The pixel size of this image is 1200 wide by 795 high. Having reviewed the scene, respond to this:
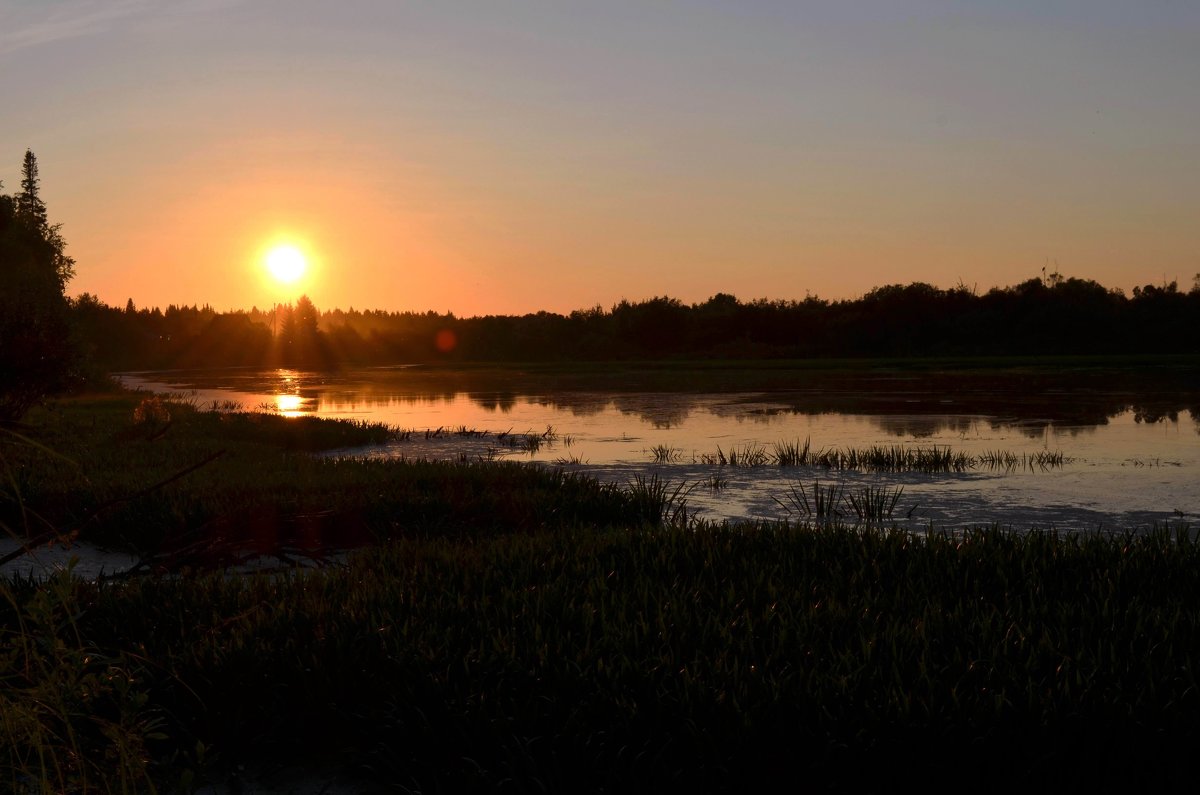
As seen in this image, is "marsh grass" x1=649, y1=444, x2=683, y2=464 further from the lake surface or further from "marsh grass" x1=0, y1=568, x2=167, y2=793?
"marsh grass" x1=0, y1=568, x2=167, y2=793

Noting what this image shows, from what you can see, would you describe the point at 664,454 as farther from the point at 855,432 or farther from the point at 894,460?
the point at 855,432

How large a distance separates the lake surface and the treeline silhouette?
27.8 metres

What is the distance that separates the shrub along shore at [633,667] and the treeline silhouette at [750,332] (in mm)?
65951

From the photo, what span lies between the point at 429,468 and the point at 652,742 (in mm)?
11869

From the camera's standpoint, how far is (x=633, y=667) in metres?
5.92

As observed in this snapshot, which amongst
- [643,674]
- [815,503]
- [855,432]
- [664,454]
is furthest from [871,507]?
[855,432]

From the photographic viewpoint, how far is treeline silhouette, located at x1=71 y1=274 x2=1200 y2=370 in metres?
83.3

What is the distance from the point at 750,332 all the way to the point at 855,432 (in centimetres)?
7378

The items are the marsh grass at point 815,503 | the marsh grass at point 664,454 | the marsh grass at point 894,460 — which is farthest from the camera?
the marsh grass at point 664,454

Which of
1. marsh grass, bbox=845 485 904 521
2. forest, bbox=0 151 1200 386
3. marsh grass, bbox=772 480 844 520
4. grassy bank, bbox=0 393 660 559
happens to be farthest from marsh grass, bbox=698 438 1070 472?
forest, bbox=0 151 1200 386

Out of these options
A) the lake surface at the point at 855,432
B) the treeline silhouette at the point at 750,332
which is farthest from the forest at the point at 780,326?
the lake surface at the point at 855,432

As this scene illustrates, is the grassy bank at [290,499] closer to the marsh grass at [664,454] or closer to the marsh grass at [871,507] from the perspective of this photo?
the marsh grass at [871,507]

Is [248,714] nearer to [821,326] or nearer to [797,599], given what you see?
[797,599]

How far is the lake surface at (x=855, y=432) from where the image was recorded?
1581 centimetres
